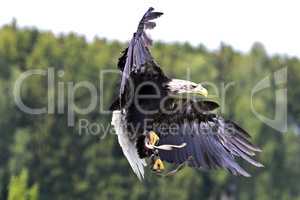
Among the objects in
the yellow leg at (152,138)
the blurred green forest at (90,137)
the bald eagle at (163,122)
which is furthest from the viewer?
the blurred green forest at (90,137)

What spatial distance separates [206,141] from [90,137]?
2209 centimetres

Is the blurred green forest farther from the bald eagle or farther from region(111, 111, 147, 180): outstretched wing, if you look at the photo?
region(111, 111, 147, 180): outstretched wing

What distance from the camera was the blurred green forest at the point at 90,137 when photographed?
32656 mm

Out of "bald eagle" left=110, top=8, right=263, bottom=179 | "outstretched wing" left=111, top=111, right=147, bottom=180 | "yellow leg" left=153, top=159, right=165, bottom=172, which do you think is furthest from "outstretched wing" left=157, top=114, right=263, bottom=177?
"yellow leg" left=153, top=159, right=165, bottom=172

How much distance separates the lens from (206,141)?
1154cm

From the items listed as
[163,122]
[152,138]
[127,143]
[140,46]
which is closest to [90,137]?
[163,122]

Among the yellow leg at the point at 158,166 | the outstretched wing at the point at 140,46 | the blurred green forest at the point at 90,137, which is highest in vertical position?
the outstretched wing at the point at 140,46

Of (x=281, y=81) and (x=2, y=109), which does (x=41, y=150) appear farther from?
(x=281, y=81)

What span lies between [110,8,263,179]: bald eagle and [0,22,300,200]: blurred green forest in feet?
59.4

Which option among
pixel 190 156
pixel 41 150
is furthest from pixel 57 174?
pixel 190 156

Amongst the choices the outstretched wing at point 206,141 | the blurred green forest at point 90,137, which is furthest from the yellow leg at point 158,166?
the blurred green forest at point 90,137

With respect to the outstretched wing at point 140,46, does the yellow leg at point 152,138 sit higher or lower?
lower

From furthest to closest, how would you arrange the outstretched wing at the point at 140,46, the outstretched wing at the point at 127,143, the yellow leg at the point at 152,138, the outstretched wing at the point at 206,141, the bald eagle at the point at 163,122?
the outstretched wing at the point at 206,141 < the outstretched wing at the point at 127,143 < the yellow leg at the point at 152,138 < the bald eagle at the point at 163,122 < the outstretched wing at the point at 140,46

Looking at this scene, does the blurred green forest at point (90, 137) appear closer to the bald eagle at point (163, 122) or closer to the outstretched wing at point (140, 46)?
the bald eagle at point (163, 122)
